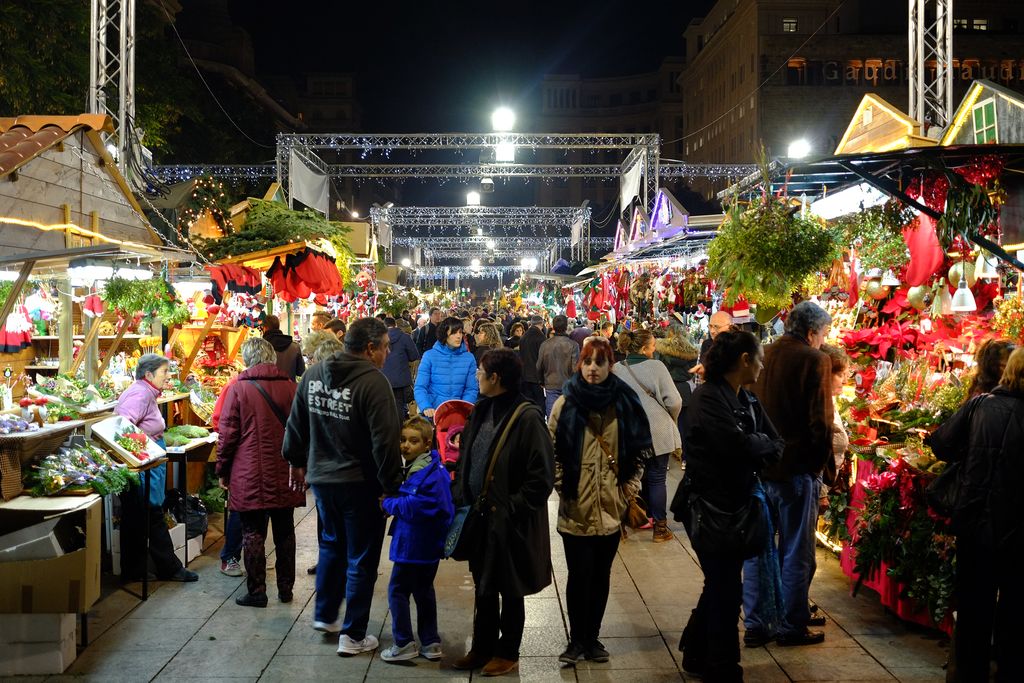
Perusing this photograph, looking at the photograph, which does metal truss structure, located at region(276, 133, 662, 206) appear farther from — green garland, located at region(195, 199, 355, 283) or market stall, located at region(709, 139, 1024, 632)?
market stall, located at region(709, 139, 1024, 632)

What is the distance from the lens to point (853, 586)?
6035mm

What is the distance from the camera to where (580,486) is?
4.84 m

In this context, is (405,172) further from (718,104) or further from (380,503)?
(718,104)

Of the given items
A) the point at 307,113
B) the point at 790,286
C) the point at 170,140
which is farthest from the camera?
the point at 307,113

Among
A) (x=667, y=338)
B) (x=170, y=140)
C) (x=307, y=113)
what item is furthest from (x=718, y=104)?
(x=667, y=338)

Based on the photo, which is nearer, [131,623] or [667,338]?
[131,623]

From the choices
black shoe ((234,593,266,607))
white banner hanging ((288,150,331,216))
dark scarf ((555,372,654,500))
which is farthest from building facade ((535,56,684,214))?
dark scarf ((555,372,654,500))

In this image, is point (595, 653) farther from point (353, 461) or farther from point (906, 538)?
point (906, 538)

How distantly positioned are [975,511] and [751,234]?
277 cm

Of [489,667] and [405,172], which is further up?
[405,172]

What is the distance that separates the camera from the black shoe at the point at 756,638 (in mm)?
5176

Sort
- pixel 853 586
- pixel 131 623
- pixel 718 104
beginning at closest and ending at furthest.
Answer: pixel 131 623, pixel 853 586, pixel 718 104

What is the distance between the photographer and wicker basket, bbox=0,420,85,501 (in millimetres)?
5230

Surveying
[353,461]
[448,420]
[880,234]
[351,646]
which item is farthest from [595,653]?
[880,234]
